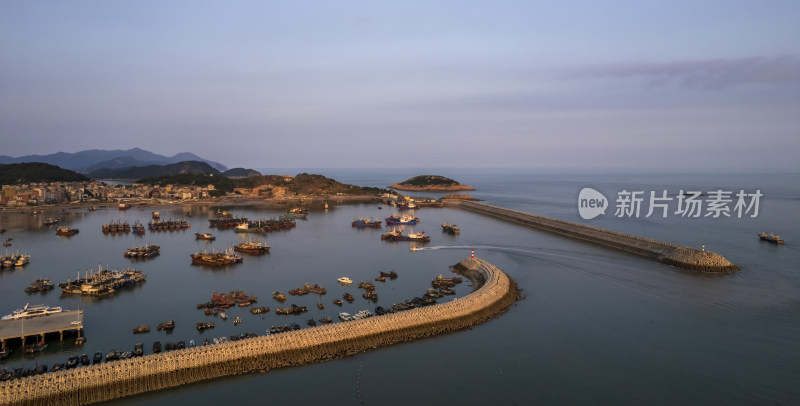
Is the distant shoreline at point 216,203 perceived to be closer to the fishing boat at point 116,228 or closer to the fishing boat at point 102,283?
the fishing boat at point 116,228

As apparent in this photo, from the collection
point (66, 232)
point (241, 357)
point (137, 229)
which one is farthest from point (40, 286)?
point (137, 229)

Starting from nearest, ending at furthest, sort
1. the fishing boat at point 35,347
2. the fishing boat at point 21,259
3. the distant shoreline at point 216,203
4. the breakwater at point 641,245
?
the fishing boat at point 35,347 < the breakwater at point 641,245 < the fishing boat at point 21,259 < the distant shoreline at point 216,203

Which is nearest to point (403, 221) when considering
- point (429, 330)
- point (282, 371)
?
point (429, 330)

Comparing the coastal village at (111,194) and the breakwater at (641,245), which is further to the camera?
the coastal village at (111,194)

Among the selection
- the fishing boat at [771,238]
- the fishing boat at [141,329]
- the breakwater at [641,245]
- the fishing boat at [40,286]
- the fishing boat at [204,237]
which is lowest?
the fishing boat at [40,286]

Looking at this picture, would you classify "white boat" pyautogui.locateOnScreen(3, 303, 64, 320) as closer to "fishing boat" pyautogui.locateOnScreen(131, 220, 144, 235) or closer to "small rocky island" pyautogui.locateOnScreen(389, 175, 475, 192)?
"fishing boat" pyautogui.locateOnScreen(131, 220, 144, 235)

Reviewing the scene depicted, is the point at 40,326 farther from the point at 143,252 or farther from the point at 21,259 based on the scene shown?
the point at 21,259

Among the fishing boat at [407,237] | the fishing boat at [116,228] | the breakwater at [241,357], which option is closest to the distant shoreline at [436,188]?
the fishing boat at [407,237]
